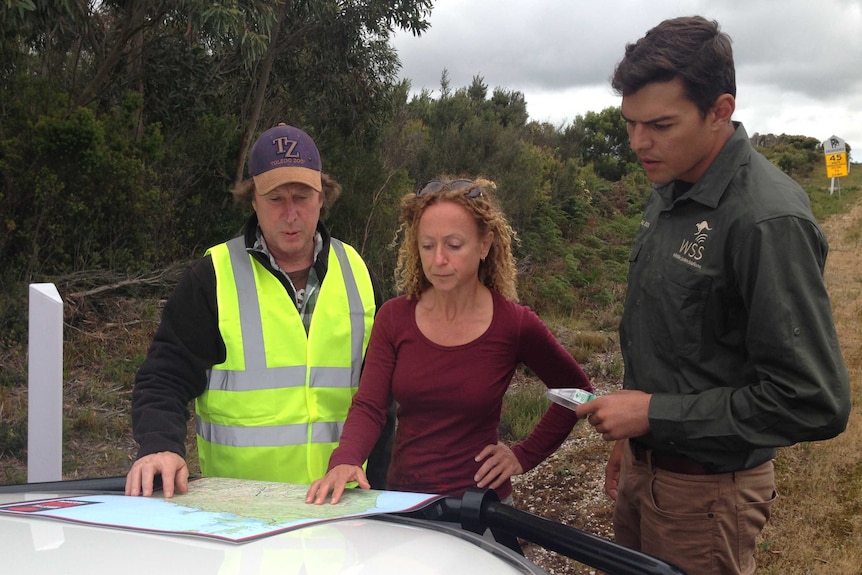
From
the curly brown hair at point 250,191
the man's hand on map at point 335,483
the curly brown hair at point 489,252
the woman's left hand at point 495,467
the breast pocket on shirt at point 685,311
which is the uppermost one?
the curly brown hair at point 250,191

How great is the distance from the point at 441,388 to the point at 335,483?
567 mm

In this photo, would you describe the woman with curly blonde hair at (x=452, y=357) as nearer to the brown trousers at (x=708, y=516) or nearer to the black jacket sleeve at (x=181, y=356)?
the brown trousers at (x=708, y=516)

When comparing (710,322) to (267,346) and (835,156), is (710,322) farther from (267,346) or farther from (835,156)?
(835,156)

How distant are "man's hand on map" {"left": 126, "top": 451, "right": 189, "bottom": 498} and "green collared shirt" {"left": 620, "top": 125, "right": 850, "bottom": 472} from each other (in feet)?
4.30

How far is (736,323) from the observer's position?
7.09 ft

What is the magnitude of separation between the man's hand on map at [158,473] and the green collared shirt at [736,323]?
1.31 meters

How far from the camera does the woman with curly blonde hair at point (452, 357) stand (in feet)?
8.32

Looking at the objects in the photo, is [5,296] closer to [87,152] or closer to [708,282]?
[87,152]

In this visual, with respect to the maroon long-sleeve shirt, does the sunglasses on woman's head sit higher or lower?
higher

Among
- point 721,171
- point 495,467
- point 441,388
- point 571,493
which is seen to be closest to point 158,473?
point 441,388

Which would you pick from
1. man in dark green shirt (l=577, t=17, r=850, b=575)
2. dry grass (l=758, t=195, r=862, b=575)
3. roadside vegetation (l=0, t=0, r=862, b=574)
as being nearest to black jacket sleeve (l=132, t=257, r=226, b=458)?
man in dark green shirt (l=577, t=17, r=850, b=575)

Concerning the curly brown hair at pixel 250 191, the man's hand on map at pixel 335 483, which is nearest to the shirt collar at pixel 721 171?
the man's hand on map at pixel 335 483

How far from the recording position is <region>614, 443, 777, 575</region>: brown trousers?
230 cm

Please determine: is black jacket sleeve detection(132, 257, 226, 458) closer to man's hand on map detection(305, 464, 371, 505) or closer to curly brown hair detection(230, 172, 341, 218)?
curly brown hair detection(230, 172, 341, 218)
